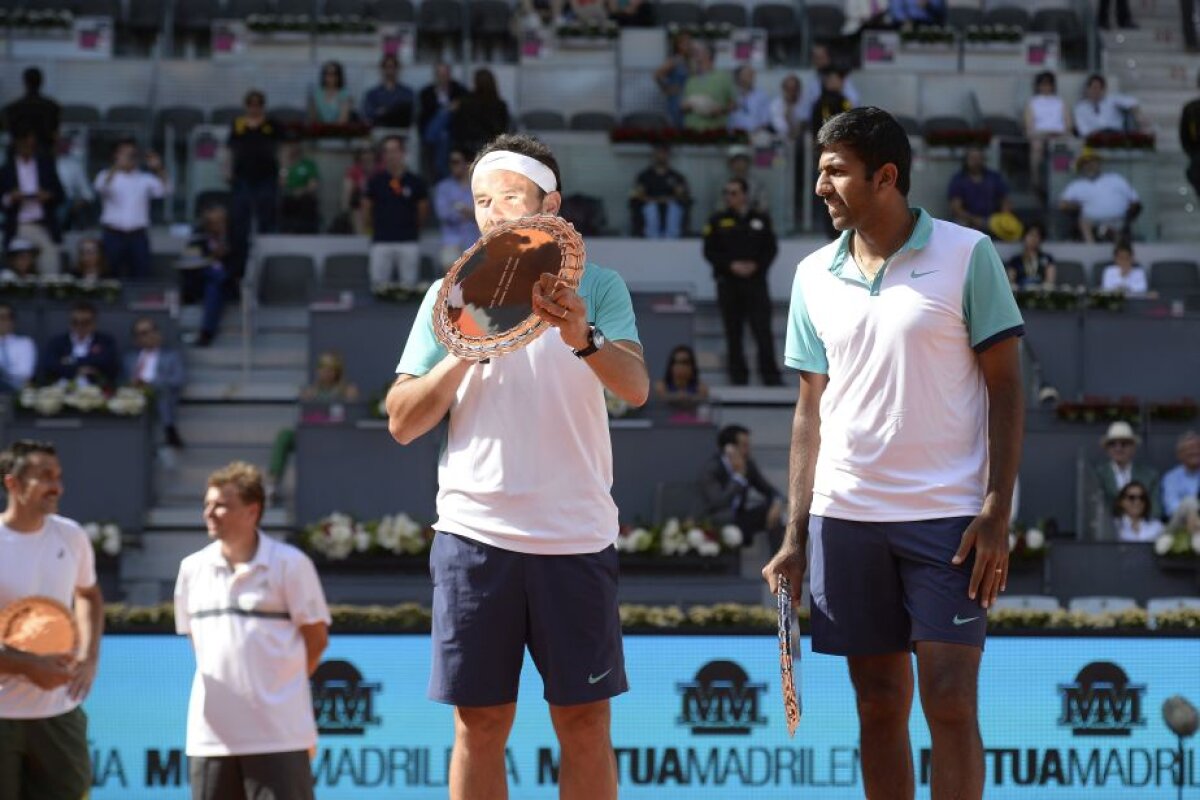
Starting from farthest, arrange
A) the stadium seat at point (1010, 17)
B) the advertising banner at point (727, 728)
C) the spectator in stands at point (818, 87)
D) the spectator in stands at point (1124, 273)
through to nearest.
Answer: the stadium seat at point (1010, 17), the spectator in stands at point (818, 87), the spectator in stands at point (1124, 273), the advertising banner at point (727, 728)

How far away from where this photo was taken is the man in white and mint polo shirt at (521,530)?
15.6 ft

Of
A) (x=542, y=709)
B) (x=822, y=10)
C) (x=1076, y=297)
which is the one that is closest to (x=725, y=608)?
(x=542, y=709)

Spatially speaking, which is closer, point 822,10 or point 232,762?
point 232,762

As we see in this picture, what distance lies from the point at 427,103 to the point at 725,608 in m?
10.8

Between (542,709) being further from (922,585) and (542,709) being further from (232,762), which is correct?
(922,585)

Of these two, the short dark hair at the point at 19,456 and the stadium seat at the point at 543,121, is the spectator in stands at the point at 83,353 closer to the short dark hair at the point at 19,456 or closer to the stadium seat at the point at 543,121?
the stadium seat at the point at 543,121

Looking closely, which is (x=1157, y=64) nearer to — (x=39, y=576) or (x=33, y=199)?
(x=33, y=199)

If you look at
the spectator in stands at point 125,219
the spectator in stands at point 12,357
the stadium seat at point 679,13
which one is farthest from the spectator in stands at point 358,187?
the stadium seat at point 679,13

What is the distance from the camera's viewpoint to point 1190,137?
758 inches

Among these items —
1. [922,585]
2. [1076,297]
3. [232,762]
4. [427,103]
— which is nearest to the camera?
[922,585]

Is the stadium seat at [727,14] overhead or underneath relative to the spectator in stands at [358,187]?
overhead

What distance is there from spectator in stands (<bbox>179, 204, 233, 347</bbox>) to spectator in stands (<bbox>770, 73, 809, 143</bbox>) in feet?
17.7

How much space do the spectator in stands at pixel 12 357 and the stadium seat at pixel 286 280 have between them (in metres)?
2.97

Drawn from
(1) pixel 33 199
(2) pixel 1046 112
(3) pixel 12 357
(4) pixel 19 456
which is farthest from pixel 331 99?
(4) pixel 19 456
